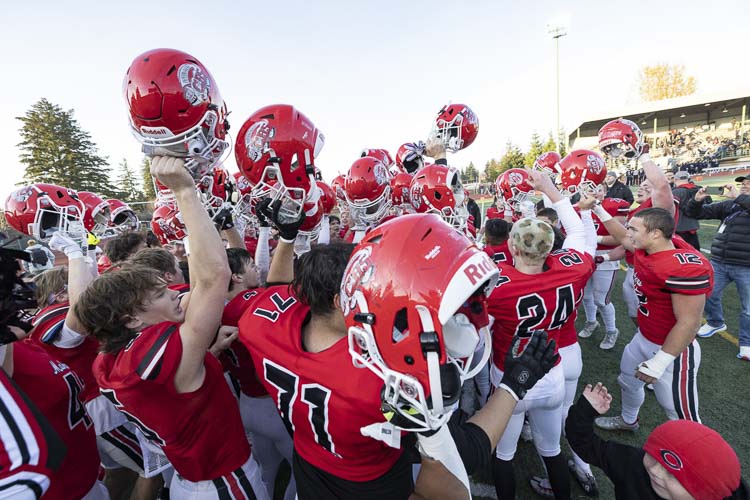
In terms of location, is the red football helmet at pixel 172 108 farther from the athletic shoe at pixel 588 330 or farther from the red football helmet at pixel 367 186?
the athletic shoe at pixel 588 330

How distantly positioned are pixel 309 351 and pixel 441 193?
3.03 meters

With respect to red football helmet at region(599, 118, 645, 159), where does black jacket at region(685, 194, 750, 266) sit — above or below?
below

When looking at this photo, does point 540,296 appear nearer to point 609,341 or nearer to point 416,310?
point 416,310

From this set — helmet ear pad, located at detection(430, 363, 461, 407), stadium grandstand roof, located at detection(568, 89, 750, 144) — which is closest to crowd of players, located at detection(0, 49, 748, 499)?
helmet ear pad, located at detection(430, 363, 461, 407)

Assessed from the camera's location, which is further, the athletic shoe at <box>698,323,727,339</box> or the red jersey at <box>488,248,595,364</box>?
the athletic shoe at <box>698,323,727,339</box>

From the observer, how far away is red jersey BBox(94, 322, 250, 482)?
1.73 m

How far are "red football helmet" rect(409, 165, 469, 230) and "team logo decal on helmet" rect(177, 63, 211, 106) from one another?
2.80m

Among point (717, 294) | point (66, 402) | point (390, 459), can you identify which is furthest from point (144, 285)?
point (717, 294)

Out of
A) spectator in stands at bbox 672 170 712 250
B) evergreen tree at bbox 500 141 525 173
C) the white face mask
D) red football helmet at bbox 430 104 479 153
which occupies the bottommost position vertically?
evergreen tree at bbox 500 141 525 173

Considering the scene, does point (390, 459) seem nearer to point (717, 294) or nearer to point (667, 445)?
point (667, 445)

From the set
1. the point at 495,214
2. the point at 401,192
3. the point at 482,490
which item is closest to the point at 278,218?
the point at 482,490

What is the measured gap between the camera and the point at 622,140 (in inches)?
174

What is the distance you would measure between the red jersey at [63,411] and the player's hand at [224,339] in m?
0.81

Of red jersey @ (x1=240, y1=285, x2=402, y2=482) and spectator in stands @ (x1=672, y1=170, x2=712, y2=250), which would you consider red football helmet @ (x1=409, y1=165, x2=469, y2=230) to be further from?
spectator in stands @ (x1=672, y1=170, x2=712, y2=250)
